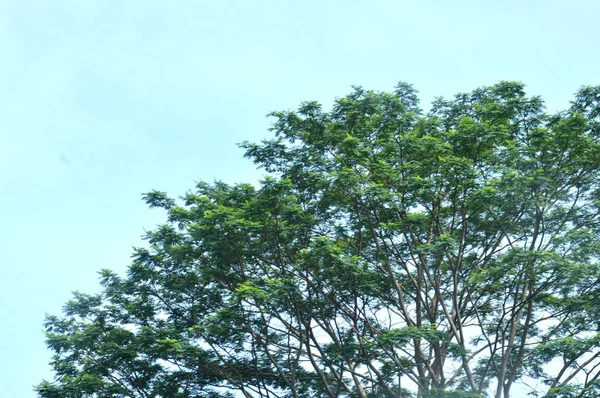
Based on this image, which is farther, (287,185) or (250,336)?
(250,336)

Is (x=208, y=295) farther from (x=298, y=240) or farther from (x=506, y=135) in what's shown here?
(x=506, y=135)

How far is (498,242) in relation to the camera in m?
17.8

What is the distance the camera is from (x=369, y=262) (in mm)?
16984

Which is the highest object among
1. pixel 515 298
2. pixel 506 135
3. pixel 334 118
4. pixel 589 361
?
pixel 334 118

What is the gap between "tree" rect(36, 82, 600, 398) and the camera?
50.3 feet

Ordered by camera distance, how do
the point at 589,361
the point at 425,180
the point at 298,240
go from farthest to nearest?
the point at 298,240
the point at 589,361
the point at 425,180

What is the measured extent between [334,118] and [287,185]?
2721 mm

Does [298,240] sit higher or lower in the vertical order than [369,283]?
higher

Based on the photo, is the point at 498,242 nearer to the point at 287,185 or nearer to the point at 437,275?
the point at 437,275

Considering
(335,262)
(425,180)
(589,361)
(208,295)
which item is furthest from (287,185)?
(589,361)

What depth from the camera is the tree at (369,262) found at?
15.3 meters

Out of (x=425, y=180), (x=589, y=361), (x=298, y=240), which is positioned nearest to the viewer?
(x=425, y=180)

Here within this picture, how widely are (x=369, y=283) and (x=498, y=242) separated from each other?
3.95 metres

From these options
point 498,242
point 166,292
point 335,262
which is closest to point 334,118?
point 335,262
